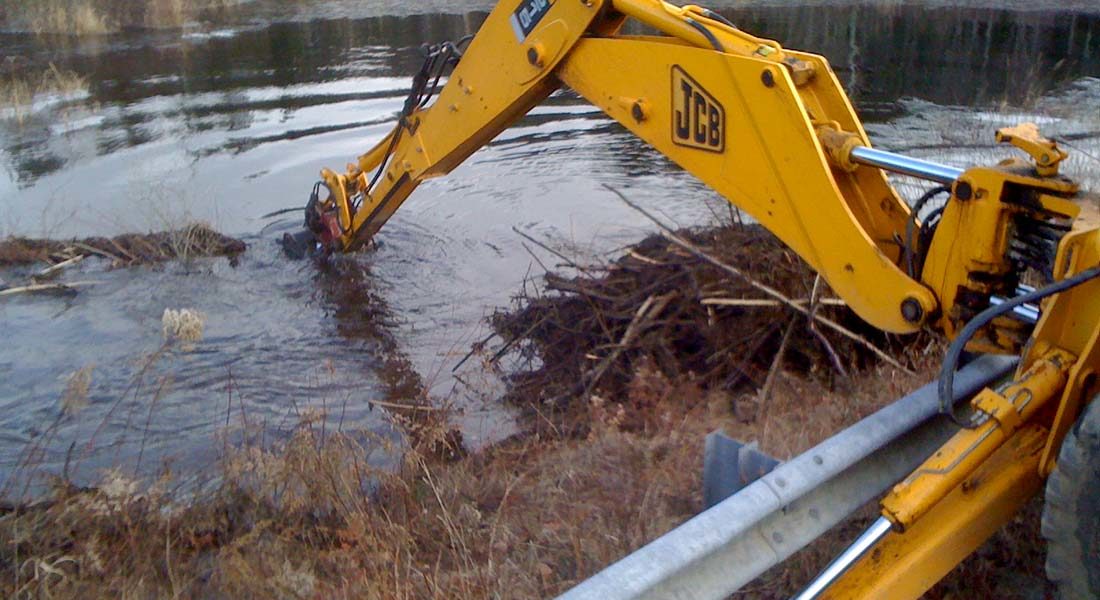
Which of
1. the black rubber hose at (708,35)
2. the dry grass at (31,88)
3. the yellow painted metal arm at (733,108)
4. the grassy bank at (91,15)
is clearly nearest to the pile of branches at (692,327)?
the yellow painted metal arm at (733,108)

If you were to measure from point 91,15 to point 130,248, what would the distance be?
16432 millimetres

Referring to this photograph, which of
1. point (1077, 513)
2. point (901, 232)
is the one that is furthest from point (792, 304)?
point (1077, 513)

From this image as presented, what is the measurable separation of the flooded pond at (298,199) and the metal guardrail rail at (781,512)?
3214mm

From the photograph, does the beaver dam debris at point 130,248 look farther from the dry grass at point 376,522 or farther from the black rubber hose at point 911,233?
the black rubber hose at point 911,233

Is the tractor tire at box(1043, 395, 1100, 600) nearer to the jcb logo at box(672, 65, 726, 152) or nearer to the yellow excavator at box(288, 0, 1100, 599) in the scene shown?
the yellow excavator at box(288, 0, 1100, 599)

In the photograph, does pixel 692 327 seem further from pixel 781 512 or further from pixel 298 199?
pixel 298 199

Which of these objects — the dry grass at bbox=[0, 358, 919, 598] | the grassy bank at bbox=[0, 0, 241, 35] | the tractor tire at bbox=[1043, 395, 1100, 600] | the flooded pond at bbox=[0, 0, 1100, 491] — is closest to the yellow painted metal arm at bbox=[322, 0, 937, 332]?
the tractor tire at bbox=[1043, 395, 1100, 600]

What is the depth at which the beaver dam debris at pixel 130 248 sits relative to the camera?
928 cm

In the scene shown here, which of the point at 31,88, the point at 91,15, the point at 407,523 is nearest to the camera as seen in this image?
the point at 407,523

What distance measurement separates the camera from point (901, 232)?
4.19 meters

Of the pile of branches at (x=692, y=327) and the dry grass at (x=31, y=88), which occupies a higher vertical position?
the dry grass at (x=31, y=88)

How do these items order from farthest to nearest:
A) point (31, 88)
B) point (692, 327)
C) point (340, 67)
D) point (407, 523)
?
point (340, 67) → point (31, 88) → point (692, 327) → point (407, 523)

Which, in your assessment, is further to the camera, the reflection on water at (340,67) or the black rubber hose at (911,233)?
the reflection on water at (340,67)

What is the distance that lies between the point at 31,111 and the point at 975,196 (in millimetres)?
14954
